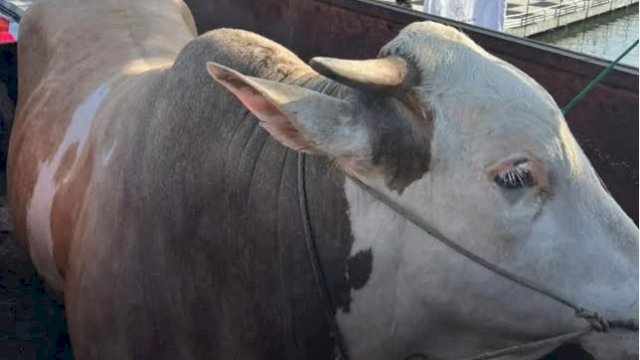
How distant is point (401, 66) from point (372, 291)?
21.1 inches

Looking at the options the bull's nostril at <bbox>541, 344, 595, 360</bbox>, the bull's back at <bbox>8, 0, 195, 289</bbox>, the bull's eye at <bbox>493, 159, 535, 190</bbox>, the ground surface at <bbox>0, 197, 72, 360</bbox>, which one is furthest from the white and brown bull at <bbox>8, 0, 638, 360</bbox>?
the ground surface at <bbox>0, 197, 72, 360</bbox>

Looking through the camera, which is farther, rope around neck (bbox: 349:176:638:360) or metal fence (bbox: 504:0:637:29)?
metal fence (bbox: 504:0:637:29)

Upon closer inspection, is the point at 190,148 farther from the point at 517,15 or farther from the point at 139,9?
the point at 517,15

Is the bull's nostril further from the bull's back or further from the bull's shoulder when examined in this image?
the bull's back

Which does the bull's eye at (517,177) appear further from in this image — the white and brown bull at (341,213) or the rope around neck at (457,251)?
the rope around neck at (457,251)

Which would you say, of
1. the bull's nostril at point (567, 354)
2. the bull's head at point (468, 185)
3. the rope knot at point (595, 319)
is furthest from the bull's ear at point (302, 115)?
the bull's nostril at point (567, 354)

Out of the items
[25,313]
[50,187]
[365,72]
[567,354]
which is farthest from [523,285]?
[25,313]

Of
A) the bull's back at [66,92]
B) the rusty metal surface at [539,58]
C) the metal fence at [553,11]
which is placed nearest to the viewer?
the rusty metal surface at [539,58]

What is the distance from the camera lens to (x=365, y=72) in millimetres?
2072

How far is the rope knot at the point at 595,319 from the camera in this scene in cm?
209

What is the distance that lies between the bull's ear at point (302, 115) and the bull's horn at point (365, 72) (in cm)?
7

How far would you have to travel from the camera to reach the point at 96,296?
2877mm

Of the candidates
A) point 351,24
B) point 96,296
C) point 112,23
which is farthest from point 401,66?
point 351,24

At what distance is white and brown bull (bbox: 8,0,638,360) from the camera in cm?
208
